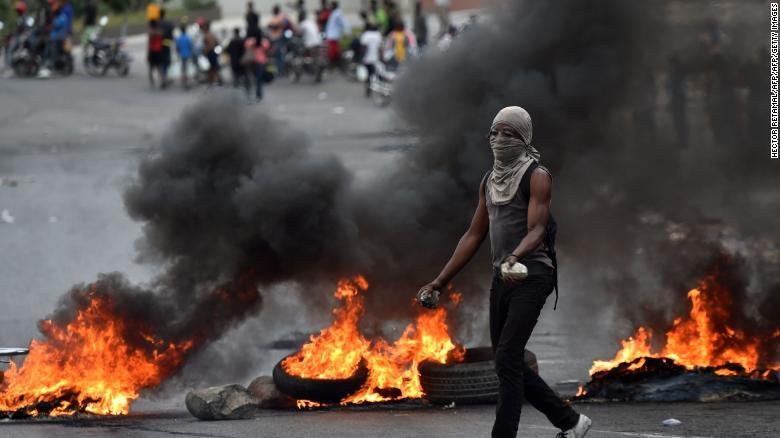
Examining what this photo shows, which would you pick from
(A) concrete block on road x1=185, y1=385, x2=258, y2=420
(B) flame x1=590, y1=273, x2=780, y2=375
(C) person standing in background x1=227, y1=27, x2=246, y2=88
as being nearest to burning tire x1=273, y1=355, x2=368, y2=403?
(A) concrete block on road x1=185, y1=385, x2=258, y2=420

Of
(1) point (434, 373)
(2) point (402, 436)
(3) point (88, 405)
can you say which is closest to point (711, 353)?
(1) point (434, 373)

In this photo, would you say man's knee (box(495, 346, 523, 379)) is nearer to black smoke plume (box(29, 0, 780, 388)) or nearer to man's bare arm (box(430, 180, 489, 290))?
man's bare arm (box(430, 180, 489, 290))

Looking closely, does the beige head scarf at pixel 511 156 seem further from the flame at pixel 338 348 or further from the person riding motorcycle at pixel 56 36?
the person riding motorcycle at pixel 56 36

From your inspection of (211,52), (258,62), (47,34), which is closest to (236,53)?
(258,62)

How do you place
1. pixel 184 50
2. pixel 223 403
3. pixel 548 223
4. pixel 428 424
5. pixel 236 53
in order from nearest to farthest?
pixel 548 223 < pixel 428 424 < pixel 223 403 < pixel 236 53 < pixel 184 50

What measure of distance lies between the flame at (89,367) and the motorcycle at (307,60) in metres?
21.3

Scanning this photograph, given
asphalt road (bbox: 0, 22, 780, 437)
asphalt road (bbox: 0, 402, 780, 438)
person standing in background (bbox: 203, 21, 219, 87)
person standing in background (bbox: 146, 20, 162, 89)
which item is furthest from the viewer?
person standing in background (bbox: 203, 21, 219, 87)

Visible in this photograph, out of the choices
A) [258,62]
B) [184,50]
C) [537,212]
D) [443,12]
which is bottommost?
[184,50]

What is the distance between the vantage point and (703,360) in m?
8.10

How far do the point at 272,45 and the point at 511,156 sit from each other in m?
24.1

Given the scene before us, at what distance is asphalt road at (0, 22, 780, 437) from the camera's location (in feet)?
22.8

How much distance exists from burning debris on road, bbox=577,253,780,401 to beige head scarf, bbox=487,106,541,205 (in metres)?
2.32

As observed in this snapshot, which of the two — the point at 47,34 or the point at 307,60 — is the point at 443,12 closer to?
the point at 307,60

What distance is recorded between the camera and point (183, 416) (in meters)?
7.62
